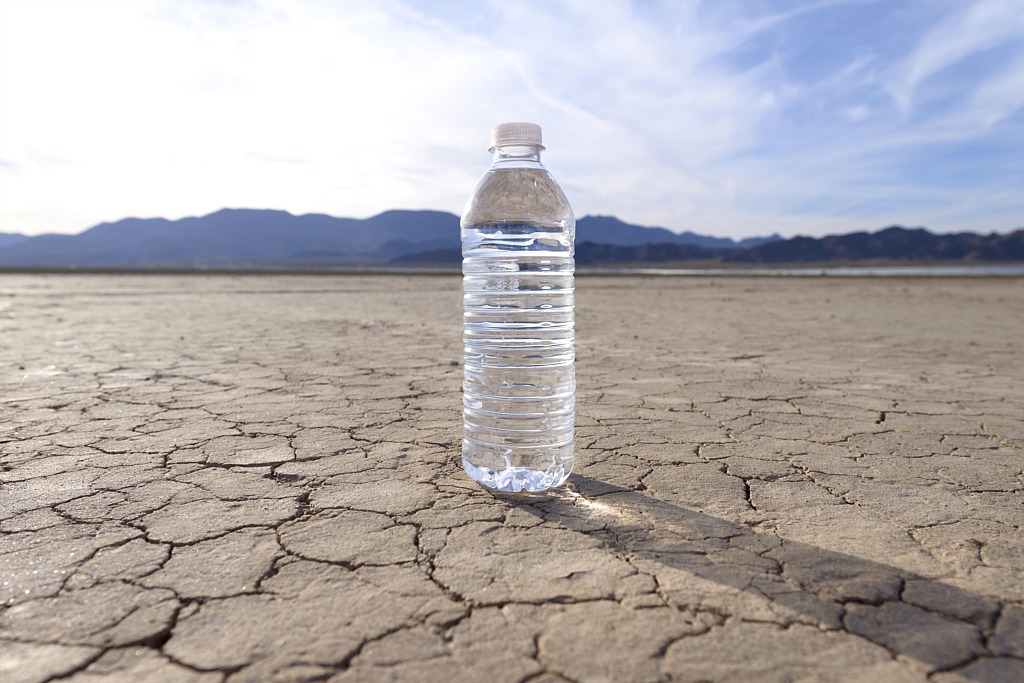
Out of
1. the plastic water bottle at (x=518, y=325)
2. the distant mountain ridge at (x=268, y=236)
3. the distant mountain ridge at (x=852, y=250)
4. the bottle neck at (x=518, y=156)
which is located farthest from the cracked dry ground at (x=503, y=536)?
the distant mountain ridge at (x=268, y=236)

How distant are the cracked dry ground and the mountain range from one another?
75.5 metres

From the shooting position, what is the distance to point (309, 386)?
152 inches

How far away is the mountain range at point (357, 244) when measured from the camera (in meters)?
82.4

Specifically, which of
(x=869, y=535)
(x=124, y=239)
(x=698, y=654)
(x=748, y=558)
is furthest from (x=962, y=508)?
(x=124, y=239)

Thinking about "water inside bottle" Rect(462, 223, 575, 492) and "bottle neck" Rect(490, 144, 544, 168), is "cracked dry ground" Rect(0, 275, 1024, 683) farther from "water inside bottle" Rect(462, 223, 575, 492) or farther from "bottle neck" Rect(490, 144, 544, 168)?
"bottle neck" Rect(490, 144, 544, 168)

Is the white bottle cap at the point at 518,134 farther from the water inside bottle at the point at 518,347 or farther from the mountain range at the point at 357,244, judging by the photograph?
the mountain range at the point at 357,244

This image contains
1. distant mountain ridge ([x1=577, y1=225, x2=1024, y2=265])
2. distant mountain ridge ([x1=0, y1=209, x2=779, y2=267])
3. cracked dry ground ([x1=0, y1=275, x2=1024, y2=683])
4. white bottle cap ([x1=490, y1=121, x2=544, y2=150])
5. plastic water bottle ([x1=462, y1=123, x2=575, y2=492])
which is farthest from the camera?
distant mountain ridge ([x1=0, y1=209, x2=779, y2=267])

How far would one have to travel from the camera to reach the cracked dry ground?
128cm

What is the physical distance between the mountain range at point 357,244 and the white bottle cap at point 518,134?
7647 centimetres

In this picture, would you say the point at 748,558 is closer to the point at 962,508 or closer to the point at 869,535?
the point at 869,535

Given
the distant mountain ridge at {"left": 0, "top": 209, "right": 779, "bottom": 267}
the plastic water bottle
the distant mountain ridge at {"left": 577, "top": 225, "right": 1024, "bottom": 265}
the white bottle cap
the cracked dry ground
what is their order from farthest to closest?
the distant mountain ridge at {"left": 0, "top": 209, "right": 779, "bottom": 267} < the distant mountain ridge at {"left": 577, "top": 225, "right": 1024, "bottom": 265} < the plastic water bottle < the white bottle cap < the cracked dry ground

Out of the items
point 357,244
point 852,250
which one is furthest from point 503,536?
point 357,244

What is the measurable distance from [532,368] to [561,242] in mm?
474

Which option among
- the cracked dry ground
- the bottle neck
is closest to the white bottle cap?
the bottle neck
